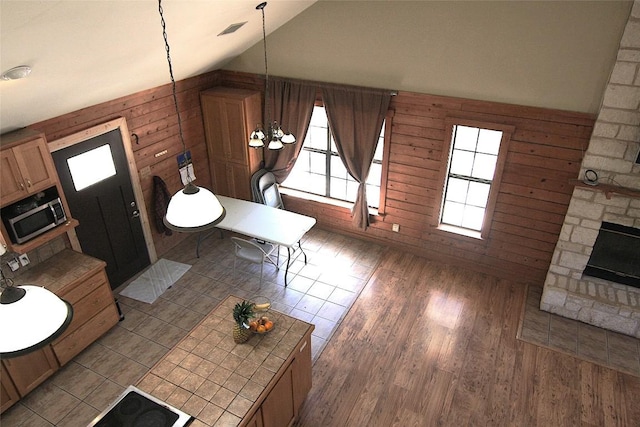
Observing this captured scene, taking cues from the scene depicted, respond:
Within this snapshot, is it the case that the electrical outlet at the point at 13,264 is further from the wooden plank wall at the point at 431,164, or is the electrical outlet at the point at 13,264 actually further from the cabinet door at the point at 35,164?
the wooden plank wall at the point at 431,164

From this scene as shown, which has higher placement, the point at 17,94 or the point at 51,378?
the point at 17,94

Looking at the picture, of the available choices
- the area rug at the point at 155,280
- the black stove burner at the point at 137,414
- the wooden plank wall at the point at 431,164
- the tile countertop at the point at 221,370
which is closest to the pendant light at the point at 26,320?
the black stove burner at the point at 137,414

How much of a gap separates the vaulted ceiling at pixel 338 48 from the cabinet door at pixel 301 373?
102 inches

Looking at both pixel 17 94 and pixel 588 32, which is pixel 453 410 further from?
pixel 17 94

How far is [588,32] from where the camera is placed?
3.95m

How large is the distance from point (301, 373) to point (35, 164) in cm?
291

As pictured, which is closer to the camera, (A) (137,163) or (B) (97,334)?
(B) (97,334)

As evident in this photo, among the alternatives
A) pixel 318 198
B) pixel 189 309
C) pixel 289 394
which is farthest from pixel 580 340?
pixel 189 309

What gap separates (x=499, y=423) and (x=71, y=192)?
469 cm

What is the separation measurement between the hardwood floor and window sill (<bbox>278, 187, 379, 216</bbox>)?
1303 millimetres

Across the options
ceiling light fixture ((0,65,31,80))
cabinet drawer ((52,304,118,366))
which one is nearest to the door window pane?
cabinet drawer ((52,304,118,366))

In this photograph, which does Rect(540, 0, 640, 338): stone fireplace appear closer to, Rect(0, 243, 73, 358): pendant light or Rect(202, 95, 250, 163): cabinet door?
Rect(202, 95, 250, 163): cabinet door

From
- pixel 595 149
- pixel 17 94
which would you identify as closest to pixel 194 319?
pixel 17 94

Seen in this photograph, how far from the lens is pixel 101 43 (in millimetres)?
2898
